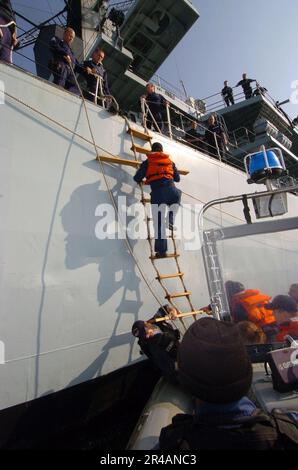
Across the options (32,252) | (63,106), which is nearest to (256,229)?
(32,252)

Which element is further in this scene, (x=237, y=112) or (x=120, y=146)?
(x=237, y=112)

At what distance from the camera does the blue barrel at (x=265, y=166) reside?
2779 millimetres

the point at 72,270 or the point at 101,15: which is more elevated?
the point at 101,15

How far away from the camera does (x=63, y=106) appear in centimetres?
392

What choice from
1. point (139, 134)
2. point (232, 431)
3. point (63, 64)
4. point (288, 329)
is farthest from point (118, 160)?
point (232, 431)

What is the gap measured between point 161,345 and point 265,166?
217 cm

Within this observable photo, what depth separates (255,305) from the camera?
252cm

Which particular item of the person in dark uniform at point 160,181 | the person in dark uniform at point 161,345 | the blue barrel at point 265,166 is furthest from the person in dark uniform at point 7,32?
the person in dark uniform at point 161,345

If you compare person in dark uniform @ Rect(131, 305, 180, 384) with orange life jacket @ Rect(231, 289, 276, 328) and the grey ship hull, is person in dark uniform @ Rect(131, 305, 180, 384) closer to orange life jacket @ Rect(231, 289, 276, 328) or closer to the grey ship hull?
the grey ship hull

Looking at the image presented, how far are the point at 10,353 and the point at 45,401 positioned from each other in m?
0.66

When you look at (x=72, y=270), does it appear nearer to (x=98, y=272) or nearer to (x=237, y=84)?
(x=98, y=272)
